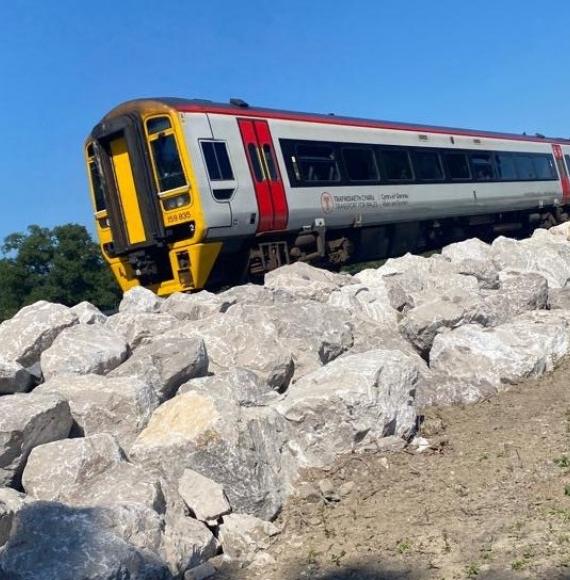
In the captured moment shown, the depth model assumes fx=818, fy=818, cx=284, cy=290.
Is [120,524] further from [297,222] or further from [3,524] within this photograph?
[297,222]

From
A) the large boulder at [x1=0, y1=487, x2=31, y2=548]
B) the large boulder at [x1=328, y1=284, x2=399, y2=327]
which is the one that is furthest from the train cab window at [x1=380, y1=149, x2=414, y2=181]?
the large boulder at [x1=0, y1=487, x2=31, y2=548]

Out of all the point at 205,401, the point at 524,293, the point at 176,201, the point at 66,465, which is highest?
the point at 176,201

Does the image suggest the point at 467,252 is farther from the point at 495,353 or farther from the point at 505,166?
the point at 505,166

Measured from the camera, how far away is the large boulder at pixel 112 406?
475 centimetres

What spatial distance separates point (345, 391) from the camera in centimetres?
483

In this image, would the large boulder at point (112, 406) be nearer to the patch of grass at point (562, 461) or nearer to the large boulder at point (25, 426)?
the large boulder at point (25, 426)

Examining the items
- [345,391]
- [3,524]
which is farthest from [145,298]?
[3,524]

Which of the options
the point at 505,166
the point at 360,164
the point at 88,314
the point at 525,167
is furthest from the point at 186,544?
the point at 525,167

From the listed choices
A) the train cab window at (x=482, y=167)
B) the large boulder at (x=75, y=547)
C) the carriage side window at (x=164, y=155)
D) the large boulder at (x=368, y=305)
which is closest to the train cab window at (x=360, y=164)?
the carriage side window at (x=164, y=155)

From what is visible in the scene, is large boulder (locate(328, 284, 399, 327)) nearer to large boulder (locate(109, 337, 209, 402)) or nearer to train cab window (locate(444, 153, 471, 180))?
large boulder (locate(109, 337, 209, 402))

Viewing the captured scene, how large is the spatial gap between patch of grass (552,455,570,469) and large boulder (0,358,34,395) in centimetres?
336

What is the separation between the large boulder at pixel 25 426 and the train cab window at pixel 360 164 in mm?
9772

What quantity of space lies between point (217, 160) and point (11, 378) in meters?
6.52

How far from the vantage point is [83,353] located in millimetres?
5625
